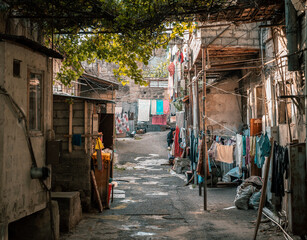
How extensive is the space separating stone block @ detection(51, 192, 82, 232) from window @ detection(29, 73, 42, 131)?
2.53 metres

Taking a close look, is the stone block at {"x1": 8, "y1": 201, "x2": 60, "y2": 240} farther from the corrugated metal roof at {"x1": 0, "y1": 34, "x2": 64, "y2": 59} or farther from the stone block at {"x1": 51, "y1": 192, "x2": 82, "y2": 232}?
the corrugated metal roof at {"x1": 0, "y1": 34, "x2": 64, "y2": 59}

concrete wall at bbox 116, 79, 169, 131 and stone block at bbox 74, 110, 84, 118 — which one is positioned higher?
concrete wall at bbox 116, 79, 169, 131

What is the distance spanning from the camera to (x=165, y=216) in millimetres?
9562

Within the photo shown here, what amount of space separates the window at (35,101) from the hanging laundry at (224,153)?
872 centimetres

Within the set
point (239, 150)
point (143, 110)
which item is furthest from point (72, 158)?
point (143, 110)

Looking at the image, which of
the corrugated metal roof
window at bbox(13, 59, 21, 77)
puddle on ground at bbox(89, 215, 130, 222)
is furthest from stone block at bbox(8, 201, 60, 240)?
the corrugated metal roof

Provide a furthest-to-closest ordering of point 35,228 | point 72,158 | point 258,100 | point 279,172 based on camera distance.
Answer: point 258,100, point 72,158, point 279,172, point 35,228

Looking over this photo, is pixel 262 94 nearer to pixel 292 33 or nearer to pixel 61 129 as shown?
pixel 292 33

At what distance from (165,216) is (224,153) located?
16.3ft

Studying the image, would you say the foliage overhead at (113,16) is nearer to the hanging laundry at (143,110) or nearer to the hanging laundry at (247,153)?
the hanging laundry at (247,153)

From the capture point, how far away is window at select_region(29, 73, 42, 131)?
637 cm

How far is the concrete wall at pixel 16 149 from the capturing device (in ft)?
17.9

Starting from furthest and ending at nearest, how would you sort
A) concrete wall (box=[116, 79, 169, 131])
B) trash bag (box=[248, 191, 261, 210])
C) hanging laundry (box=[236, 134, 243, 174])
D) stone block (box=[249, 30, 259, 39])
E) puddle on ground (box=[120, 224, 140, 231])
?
concrete wall (box=[116, 79, 169, 131]) → hanging laundry (box=[236, 134, 243, 174]) → stone block (box=[249, 30, 259, 39]) → trash bag (box=[248, 191, 261, 210]) → puddle on ground (box=[120, 224, 140, 231])

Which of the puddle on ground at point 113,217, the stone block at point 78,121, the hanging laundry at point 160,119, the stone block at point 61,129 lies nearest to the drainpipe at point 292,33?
the puddle on ground at point 113,217
